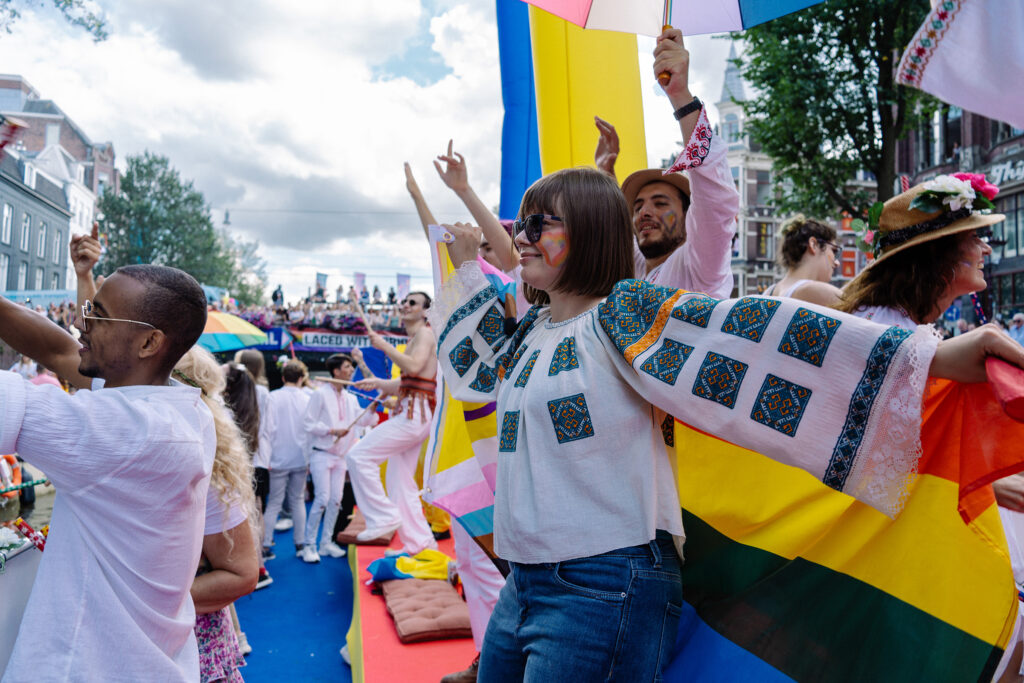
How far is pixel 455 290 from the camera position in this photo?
7.23 ft

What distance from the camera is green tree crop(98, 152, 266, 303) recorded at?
149 feet

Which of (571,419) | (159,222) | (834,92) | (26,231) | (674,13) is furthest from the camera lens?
(159,222)

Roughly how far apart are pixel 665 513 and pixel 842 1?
1202cm

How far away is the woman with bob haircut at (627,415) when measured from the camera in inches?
53.7

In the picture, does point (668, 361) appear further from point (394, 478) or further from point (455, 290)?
point (394, 478)

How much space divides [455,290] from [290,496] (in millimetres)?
5908

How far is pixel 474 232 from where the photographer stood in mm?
2312

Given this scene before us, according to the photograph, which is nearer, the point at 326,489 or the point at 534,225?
the point at 534,225

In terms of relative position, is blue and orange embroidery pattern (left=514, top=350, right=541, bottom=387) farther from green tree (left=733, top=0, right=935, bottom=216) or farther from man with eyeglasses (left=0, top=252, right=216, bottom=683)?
green tree (left=733, top=0, right=935, bottom=216)

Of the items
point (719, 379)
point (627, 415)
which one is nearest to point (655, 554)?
point (627, 415)

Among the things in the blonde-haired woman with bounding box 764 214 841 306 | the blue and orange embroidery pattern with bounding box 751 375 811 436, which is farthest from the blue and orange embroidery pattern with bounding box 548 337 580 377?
the blonde-haired woman with bounding box 764 214 841 306

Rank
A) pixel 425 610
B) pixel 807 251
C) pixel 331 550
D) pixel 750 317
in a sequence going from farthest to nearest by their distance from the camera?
pixel 331 550 < pixel 425 610 < pixel 807 251 < pixel 750 317

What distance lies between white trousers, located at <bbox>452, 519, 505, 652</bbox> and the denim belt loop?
1693 mm

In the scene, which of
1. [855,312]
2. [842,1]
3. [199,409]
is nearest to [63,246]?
[199,409]
